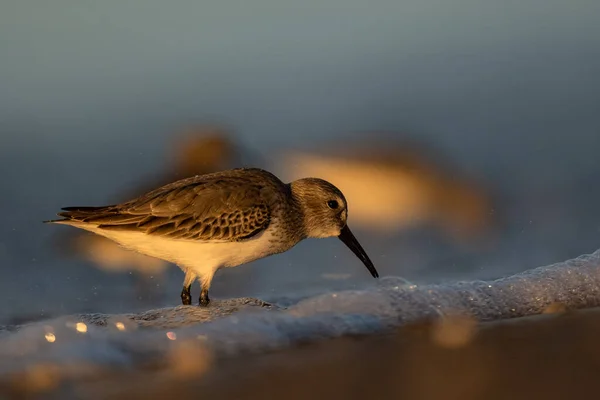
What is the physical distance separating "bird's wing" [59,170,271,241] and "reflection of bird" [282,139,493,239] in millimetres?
2478

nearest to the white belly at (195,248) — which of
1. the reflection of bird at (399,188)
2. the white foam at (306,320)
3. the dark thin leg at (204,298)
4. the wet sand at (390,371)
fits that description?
the dark thin leg at (204,298)

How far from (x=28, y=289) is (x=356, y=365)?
157 inches

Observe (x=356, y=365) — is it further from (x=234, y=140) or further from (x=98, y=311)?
(x=234, y=140)

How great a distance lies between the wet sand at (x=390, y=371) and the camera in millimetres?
5852

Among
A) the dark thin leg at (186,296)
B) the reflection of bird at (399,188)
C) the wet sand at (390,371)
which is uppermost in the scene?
the reflection of bird at (399,188)

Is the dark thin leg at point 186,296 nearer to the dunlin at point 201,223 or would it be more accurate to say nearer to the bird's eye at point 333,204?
the dunlin at point 201,223

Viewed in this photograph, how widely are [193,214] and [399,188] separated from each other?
3.30 metres

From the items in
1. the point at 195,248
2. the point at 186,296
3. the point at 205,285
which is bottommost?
the point at 186,296

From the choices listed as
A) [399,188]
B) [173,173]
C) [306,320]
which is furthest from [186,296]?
[399,188]

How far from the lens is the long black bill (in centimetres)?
A: 953

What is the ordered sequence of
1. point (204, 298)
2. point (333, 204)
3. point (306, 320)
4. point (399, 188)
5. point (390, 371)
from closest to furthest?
1. point (390, 371)
2. point (306, 320)
3. point (204, 298)
4. point (333, 204)
5. point (399, 188)

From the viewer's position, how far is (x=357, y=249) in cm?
961

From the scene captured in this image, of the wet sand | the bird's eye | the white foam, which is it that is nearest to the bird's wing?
the white foam

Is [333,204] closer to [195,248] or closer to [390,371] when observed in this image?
[195,248]
